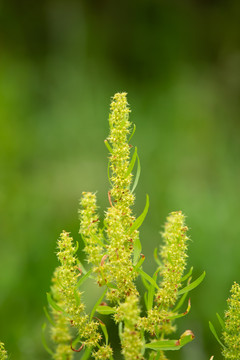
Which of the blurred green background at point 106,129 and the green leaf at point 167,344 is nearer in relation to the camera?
the green leaf at point 167,344

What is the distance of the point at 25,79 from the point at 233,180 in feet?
5.95

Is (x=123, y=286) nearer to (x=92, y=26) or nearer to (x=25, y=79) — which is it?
(x=25, y=79)

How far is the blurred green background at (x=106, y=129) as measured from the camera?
201cm

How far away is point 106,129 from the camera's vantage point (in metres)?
3.58

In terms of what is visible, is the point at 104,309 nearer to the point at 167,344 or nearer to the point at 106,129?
the point at 167,344

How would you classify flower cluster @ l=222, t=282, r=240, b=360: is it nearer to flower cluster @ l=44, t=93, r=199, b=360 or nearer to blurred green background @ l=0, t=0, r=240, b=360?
flower cluster @ l=44, t=93, r=199, b=360

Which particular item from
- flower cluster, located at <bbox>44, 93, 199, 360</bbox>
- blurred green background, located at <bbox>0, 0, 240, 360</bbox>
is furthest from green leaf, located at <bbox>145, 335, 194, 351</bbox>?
blurred green background, located at <bbox>0, 0, 240, 360</bbox>

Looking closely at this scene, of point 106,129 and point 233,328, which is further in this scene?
point 106,129

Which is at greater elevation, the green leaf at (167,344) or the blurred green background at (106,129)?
the blurred green background at (106,129)

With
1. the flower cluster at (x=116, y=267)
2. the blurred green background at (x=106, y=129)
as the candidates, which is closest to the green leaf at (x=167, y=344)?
the flower cluster at (x=116, y=267)

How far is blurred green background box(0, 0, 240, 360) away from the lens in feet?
6.58

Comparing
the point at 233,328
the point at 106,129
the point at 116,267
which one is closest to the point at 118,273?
the point at 116,267

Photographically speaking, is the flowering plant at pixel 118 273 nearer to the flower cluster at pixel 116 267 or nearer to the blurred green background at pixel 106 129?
the flower cluster at pixel 116 267

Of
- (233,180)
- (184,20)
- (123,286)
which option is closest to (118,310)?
(123,286)
